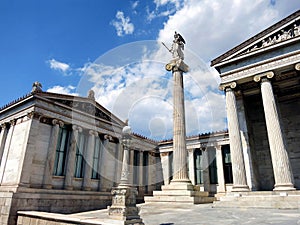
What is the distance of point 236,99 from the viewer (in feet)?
Result: 68.3

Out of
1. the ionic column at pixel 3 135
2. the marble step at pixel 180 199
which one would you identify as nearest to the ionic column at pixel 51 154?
the ionic column at pixel 3 135

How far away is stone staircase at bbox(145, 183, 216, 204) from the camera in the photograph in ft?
51.6

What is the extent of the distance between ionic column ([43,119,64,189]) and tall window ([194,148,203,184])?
57.5 ft

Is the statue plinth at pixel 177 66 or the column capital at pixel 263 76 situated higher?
the statue plinth at pixel 177 66

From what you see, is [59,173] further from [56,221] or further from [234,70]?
[234,70]

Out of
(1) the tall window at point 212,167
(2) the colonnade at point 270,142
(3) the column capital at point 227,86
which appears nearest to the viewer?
(2) the colonnade at point 270,142

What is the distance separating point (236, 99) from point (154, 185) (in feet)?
56.0

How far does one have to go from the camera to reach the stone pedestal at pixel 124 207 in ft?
26.9

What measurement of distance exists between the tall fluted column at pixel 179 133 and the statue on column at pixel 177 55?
0.54m

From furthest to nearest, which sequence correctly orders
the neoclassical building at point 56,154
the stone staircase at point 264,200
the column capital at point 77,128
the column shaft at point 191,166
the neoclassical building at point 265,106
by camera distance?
1. the column shaft at point 191,166
2. the column capital at point 77,128
3. the neoclassical building at point 56,154
4. the neoclassical building at point 265,106
5. the stone staircase at point 264,200

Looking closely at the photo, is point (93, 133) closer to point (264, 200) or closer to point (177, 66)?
point (177, 66)

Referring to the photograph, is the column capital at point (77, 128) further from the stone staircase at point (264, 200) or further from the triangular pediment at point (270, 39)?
the triangular pediment at point (270, 39)

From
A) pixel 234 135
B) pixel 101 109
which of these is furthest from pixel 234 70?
pixel 101 109

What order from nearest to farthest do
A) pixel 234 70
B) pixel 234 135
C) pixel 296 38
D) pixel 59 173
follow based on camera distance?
1. pixel 296 38
2. pixel 234 135
3. pixel 234 70
4. pixel 59 173
